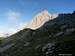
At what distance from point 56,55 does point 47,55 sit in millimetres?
6148

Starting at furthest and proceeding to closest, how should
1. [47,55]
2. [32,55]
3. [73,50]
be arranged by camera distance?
1. [32,55]
2. [47,55]
3. [73,50]

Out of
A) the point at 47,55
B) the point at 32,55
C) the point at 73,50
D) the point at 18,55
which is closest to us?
the point at 73,50

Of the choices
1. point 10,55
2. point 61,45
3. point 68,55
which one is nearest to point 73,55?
point 68,55

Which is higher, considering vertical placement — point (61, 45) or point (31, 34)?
point (31, 34)

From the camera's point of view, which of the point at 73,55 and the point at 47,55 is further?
the point at 47,55

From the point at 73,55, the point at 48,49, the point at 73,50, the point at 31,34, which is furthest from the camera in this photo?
the point at 31,34

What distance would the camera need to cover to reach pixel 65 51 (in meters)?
88.1

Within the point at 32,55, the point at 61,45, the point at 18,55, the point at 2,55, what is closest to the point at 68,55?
the point at 61,45

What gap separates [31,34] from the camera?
616 feet

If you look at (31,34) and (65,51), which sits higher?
(31,34)

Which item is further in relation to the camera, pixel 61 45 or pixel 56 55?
pixel 61 45

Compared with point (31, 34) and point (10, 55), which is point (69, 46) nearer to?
point (10, 55)

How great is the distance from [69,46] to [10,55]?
157 ft

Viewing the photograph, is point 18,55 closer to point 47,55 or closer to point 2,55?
point 2,55
